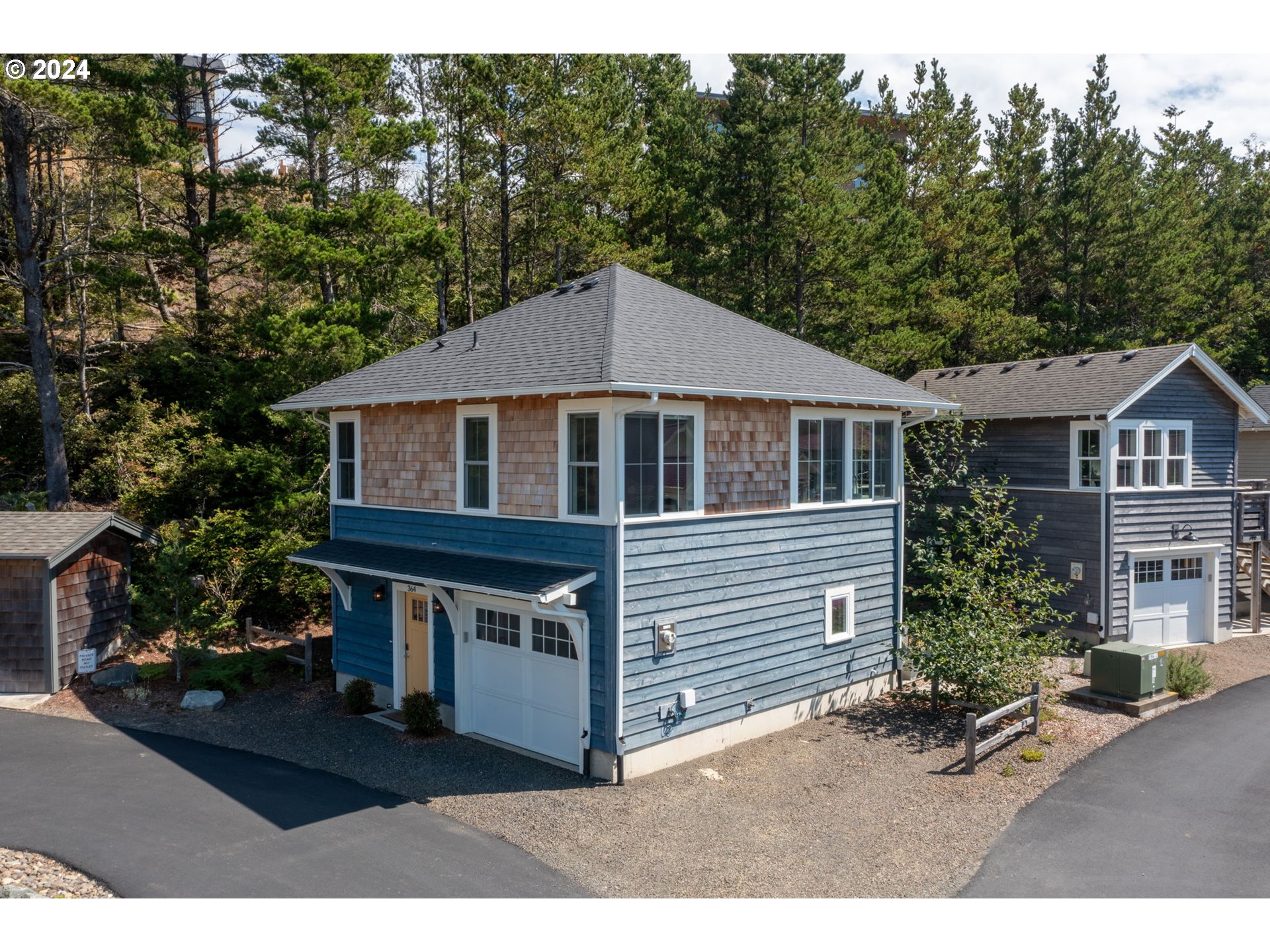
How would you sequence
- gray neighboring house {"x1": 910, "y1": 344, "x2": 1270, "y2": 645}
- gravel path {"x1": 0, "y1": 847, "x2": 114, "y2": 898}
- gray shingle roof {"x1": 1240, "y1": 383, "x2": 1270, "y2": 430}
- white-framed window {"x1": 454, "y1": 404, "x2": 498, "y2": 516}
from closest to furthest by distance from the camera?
gravel path {"x1": 0, "y1": 847, "x2": 114, "y2": 898} < white-framed window {"x1": 454, "y1": 404, "x2": 498, "y2": 516} < gray neighboring house {"x1": 910, "y1": 344, "x2": 1270, "y2": 645} < gray shingle roof {"x1": 1240, "y1": 383, "x2": 1270, "y2": 430}

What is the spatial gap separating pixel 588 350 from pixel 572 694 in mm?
4400

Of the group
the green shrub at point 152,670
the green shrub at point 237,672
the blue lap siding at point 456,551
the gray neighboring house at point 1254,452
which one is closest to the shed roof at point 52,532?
the green shrub at point 152,670

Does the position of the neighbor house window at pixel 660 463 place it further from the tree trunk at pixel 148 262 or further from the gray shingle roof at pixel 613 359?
the tree trunk at pixel 148 262

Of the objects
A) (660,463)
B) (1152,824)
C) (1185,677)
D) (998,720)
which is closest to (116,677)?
(660,463)

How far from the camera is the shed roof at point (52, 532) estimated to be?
13.6 meters

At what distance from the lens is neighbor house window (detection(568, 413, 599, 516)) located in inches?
412

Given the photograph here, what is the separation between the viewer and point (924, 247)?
1128 inches

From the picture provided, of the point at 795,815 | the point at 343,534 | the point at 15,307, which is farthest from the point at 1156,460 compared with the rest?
the point at 15,307

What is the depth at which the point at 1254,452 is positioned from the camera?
26109mm

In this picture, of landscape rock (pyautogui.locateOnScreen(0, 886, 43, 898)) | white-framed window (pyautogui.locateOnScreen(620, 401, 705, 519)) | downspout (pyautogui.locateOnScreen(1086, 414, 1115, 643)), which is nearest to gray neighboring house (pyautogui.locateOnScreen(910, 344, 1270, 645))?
downspout (pyautogui.locateOnScreen(1086, 414, 1115, 643))

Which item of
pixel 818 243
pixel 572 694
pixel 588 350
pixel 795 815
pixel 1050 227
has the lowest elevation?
pixel 795 815

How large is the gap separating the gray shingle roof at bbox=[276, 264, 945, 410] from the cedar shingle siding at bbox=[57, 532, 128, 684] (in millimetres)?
4599

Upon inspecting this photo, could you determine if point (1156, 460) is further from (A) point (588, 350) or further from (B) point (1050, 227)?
(B) point (1050, 227)

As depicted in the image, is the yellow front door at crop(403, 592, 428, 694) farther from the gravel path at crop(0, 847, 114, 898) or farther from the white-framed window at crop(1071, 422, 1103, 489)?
the white-framed window at crop(1071, 422, 1103, 489)
